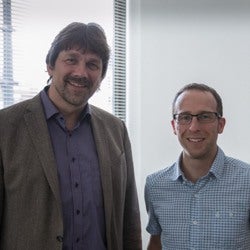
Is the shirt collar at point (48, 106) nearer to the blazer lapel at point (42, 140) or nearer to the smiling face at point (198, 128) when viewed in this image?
the blazer lapel at point (42, 140)

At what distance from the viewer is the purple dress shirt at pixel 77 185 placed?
1439mm

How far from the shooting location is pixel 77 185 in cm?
146

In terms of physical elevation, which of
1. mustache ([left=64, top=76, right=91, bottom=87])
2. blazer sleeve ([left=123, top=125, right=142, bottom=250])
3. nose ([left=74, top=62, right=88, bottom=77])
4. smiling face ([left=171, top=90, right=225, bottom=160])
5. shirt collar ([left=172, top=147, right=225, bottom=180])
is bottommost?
blazer sleeve ([left=123, top=125, right=142, bottom=250])

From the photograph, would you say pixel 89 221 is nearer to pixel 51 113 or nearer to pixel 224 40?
pixel 51 113

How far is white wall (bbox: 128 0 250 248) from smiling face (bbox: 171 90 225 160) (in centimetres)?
106

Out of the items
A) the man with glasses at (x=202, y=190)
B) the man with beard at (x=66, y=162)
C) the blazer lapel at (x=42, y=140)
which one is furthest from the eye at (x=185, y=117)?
the blazer lapel at (x=42, y=140)

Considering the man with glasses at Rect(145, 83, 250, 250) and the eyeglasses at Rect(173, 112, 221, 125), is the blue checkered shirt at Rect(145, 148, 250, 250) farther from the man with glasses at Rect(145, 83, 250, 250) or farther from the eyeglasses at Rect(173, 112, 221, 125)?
the eyeglasses at Rect(173, 112, 221, 125)

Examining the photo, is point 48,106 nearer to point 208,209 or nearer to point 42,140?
point 42,140

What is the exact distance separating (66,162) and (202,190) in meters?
0.60

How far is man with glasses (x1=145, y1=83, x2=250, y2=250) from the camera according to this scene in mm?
1474

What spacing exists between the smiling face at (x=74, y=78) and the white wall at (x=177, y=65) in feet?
3.76

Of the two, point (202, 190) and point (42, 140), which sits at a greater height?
point (42, 140)

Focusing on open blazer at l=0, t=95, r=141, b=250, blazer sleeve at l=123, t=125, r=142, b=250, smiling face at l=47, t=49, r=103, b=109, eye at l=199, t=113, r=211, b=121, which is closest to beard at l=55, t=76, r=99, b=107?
smiling face at l=47, t=49, r=103, b=109

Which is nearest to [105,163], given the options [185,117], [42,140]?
[42,140]
